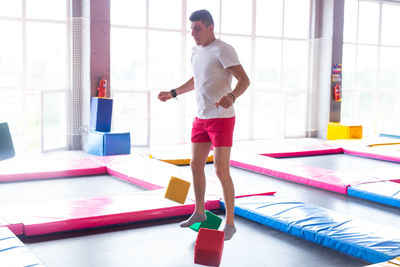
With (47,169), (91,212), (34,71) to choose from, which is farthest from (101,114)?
(91,212)

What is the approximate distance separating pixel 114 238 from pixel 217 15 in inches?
291

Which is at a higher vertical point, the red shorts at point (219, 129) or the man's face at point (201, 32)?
the man's face at point (201, 32)

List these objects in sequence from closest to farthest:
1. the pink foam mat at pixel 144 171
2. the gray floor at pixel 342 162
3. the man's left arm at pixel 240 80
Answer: the man's left arm at pixel 240 80, the pink foam mat at pixel 144 171, the gray floor at pixel 342 162

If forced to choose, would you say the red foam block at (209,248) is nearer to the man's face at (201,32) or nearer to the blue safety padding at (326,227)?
the blue safety padding at (326,227)

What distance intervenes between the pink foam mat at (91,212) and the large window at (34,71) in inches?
164

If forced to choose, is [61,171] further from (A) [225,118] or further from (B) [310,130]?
(B) [310,130]

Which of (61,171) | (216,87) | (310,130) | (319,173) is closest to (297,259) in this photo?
(216,87)

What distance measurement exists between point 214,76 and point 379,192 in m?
2.57

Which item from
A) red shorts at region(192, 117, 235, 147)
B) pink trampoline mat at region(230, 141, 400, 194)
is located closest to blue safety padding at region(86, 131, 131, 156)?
pink trampoline mat at region(230, 141, 400, 194)

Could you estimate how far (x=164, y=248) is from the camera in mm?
3018

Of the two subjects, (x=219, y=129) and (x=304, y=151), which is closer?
(x=219, y=129)

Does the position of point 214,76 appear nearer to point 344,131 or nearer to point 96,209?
point 96,209

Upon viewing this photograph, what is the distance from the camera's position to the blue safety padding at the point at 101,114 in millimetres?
7453

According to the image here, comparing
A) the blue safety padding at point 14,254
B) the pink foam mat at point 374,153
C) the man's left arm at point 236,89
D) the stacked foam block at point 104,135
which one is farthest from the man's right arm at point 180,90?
the pink foam mat at point 374,153
